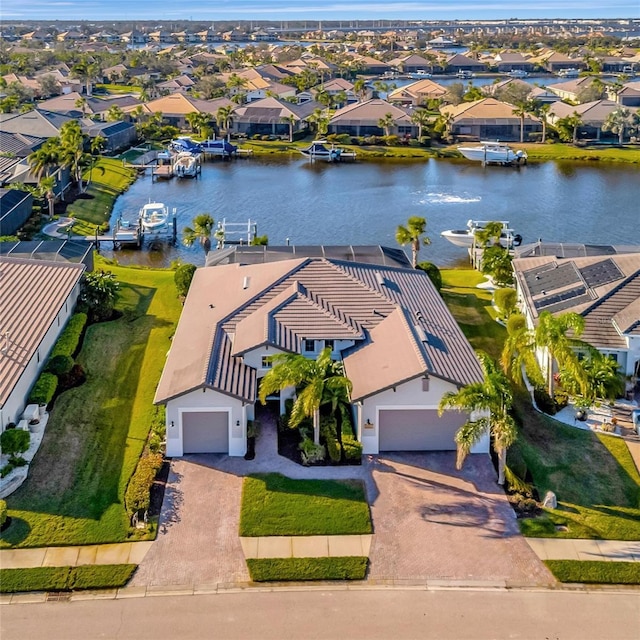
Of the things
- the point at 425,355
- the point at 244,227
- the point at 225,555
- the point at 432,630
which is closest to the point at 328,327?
the point at 425,355

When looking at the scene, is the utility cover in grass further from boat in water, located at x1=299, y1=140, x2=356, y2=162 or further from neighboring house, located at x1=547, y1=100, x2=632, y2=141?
neighboring house, located at x1=547, y1=100, x2=632, y2=141

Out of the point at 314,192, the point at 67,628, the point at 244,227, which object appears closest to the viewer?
the point at 67,628

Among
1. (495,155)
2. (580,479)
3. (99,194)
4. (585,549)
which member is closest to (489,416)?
Result: (580,479)

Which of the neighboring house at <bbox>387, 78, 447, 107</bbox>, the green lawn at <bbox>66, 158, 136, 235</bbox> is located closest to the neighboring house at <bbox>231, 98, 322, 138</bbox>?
the green lawn at <bbox>66, 158, 136, 235</bbox>

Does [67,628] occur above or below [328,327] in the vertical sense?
below

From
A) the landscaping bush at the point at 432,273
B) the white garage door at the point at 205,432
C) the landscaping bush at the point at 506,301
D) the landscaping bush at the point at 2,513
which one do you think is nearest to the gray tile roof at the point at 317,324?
the white garage door at the point at 205,432

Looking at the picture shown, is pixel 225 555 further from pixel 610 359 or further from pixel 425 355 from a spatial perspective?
pixel 610 359
